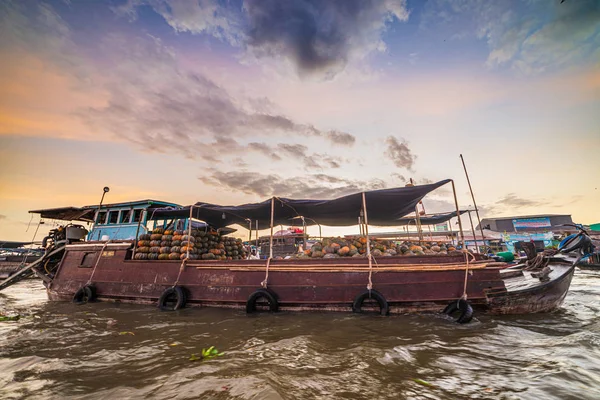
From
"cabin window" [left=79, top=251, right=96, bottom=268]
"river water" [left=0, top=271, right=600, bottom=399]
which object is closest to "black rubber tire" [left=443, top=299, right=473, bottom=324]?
"river water" [left=0, top=271, right=600, bottom=399]

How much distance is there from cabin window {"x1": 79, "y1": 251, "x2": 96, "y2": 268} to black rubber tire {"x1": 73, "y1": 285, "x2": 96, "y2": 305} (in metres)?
0.94

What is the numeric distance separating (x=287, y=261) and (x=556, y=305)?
706 cm

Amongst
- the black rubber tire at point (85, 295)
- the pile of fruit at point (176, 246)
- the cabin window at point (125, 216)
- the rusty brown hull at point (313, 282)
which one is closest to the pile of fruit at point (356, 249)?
the rusty brown hull at point (313, 282)

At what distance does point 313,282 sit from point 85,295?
29.5ft

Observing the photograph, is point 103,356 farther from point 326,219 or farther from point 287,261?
point 326,219

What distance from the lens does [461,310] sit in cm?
545

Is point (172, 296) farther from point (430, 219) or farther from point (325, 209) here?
point (430, 219)

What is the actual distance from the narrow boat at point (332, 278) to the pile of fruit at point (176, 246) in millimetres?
125

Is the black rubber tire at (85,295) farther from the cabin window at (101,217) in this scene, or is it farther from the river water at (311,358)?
the cabin window at (101,217)

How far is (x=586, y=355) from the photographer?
350cm

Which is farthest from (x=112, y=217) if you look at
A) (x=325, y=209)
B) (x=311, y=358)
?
(x=311, y=358)

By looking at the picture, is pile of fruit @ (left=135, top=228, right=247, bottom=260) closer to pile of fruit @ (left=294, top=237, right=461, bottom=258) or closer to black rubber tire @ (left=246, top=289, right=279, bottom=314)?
black rubber tire @ (left=246, top=289, right=279, bottom=314)

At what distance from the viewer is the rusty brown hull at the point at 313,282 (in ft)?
19.3

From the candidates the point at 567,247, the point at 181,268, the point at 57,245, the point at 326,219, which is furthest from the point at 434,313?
the point at 57,245
